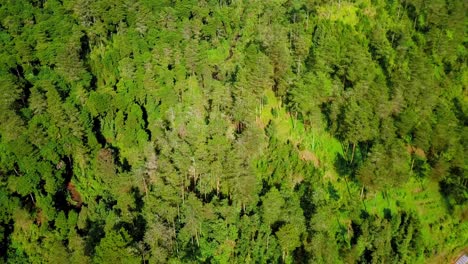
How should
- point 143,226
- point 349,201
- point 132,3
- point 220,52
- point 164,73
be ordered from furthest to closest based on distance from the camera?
point 132,3, point 220,52, point 164,73, point 349,201, point 143,226

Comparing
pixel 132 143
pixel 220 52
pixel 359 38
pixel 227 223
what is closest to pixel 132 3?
pixel 220 52

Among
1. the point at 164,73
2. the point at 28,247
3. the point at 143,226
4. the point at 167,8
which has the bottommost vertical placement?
the point at 28,247

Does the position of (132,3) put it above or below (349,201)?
above

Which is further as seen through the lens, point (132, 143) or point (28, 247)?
point (132, 143)

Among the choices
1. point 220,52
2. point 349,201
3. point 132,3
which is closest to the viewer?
point 349,201

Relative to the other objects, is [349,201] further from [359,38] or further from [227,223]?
[359,38]

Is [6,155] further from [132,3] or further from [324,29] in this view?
[324,29]
